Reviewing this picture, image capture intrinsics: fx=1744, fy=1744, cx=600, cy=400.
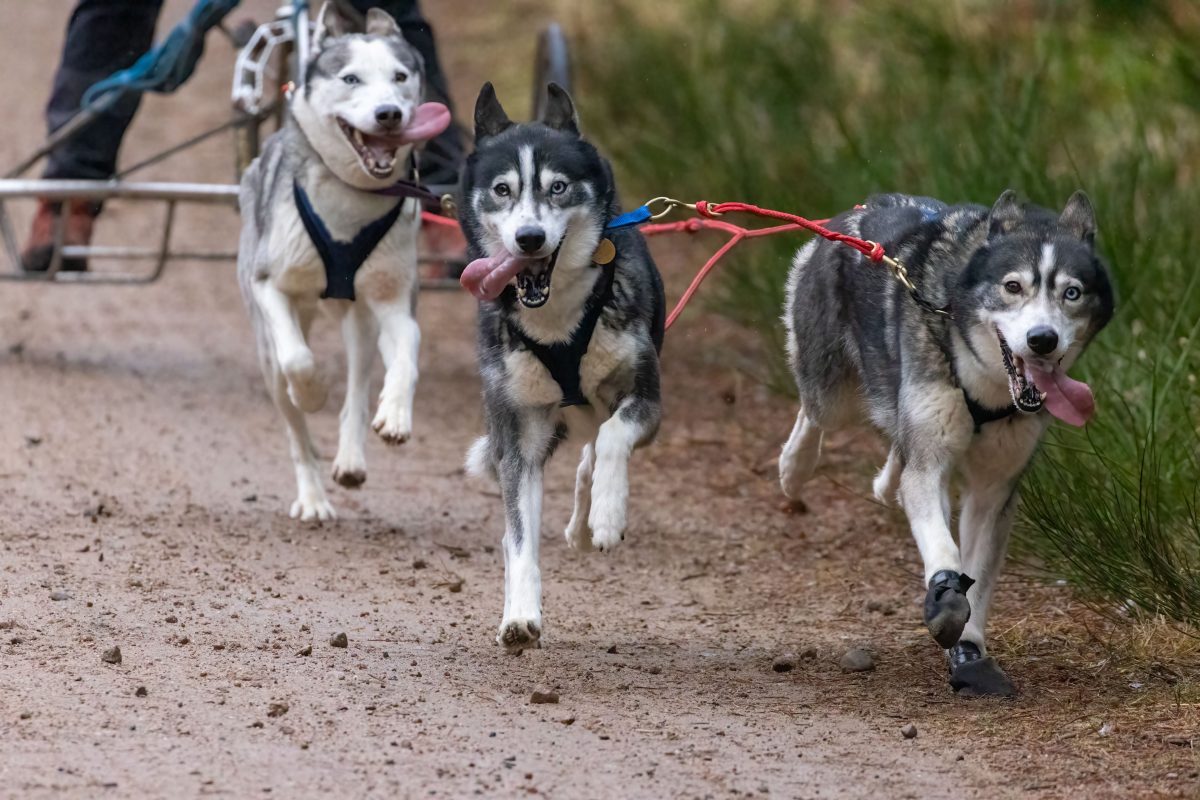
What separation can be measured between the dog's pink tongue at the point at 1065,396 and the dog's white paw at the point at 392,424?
2.02 meters

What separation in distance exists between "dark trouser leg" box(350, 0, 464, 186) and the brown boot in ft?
5.57

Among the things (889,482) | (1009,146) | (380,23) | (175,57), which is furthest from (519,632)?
(175,57)

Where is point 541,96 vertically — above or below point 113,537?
above

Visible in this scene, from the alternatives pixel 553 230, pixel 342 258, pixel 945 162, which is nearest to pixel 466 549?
pixel 342 258

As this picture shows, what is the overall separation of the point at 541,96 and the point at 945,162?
2.30 m

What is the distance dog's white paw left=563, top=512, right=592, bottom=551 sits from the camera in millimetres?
5125

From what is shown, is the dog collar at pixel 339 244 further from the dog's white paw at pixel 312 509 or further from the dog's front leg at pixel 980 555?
the dog's front leg at pixel 980 555

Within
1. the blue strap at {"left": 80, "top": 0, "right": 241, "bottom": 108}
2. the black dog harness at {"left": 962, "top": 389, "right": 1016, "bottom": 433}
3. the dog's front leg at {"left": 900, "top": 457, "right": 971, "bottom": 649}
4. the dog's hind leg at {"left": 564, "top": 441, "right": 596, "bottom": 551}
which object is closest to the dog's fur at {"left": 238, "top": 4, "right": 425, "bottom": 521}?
the dog's hind leg at {"left": 564, "top": 441, "right": 596, "bottom": 551}

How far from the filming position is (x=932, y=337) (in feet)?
14.3

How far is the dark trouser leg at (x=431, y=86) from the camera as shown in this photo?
6.94 m

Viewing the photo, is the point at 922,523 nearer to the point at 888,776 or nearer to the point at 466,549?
the point at 888,776

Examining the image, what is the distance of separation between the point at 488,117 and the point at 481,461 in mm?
950

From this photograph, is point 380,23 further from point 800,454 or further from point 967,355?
point 967,355

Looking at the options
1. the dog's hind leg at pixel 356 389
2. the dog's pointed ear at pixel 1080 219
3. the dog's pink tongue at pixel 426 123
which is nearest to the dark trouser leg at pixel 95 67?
the dog's hind leg at pixel 356 389
